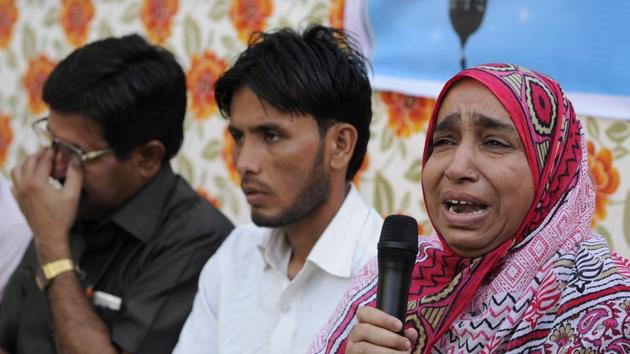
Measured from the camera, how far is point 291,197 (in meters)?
2.29

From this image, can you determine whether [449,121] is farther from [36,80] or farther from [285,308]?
[36,80]

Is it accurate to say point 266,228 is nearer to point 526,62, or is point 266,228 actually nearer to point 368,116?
point 368,116

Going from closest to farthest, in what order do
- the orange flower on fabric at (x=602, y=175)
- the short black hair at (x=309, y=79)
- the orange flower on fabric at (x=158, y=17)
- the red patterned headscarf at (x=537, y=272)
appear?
the red patterned headscarf at (x=537, y=272)
the short black hair at (x=309, y=79)
the orange flower on fabric at (x=602, y=175)
the orange flower on fabric at (x=158, y=17)

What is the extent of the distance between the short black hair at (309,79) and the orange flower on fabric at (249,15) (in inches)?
33.4

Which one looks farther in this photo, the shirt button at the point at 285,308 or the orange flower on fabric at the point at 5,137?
the orange flower on fabric at the point at 5,137

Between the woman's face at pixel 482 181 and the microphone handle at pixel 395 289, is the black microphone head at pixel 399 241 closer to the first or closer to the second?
the microphone handle at pixel 395 289

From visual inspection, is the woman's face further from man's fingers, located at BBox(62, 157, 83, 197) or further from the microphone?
man's fingers, located at BBox(62, 157, 83, 197)

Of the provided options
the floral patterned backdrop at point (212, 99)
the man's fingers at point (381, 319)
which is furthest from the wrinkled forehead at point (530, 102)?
the floral patterned backdrop at point (212, 99)

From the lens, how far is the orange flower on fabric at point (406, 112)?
2.82 meters

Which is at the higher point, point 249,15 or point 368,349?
point 249,15

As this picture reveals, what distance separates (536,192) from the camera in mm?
1628

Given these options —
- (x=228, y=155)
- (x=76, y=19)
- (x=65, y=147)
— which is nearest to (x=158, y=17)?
(x=76, y=19)

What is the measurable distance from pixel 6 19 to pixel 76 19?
A: 20.1 inches

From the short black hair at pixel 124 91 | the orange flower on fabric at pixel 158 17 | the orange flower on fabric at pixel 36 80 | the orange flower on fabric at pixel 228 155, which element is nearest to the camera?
the short black hair at pixel 124 91
